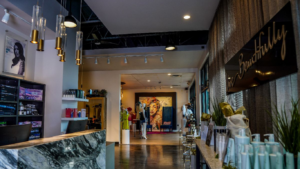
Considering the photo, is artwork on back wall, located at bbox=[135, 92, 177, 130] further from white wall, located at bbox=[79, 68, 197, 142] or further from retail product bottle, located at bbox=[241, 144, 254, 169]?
retail product bottle, located at bbox=[241, 144, 254, 169]

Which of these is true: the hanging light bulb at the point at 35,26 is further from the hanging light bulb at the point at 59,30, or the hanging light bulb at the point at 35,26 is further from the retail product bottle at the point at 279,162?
the retail product bottle at the point at 279,162

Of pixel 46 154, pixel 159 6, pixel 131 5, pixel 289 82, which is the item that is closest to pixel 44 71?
pixel 131 5

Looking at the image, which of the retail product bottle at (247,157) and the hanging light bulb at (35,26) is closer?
the retail product bottle at (247,157)

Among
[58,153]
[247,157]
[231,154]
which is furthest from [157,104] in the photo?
[247,157]

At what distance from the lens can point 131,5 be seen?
396 centimetres

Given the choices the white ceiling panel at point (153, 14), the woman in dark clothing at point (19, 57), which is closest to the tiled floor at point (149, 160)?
the woman in dark clothing at point (19, 57)

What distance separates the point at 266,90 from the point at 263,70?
217mm

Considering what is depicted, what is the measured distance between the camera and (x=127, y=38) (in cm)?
730

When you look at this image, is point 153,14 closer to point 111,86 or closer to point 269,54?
point 269,54

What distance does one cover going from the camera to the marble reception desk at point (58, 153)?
1812 mm

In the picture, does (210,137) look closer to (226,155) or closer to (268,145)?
(226,155)

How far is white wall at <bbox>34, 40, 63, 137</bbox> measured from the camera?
5.13 metres

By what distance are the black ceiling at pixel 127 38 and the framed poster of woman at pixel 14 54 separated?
2092 mm

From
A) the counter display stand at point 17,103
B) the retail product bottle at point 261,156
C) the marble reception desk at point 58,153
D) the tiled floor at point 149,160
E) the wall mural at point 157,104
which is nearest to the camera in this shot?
the retail product bottle at point 261,156
